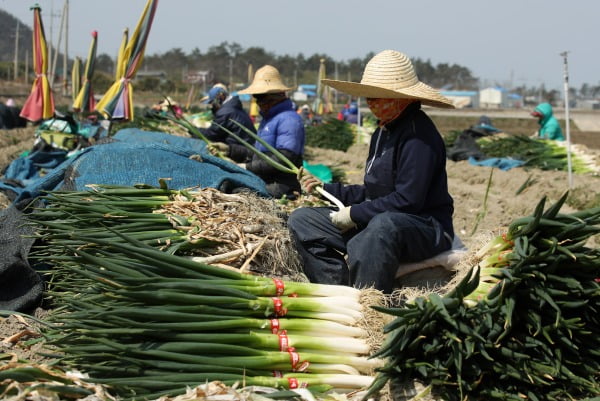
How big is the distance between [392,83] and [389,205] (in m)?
0.59

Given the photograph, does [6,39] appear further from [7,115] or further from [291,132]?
[291,132]

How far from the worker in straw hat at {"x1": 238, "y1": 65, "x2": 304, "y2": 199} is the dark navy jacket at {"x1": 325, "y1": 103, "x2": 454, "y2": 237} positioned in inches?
80.7

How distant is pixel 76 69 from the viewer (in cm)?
1544

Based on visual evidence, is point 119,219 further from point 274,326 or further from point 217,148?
point 217,148

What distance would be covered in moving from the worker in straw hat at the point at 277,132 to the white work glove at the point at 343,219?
1.96 m

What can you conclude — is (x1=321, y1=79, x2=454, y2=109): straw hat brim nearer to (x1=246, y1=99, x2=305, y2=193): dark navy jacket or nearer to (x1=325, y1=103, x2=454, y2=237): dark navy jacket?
(x1=325, y1=103, x2=454, y2=237): dark navy jacket

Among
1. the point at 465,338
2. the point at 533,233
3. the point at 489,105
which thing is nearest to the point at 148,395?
the point at 465,338

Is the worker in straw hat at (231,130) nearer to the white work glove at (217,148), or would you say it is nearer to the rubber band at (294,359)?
the white work glove at (217,148)

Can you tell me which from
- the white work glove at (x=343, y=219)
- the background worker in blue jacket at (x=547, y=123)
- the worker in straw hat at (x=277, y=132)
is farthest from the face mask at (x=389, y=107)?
the background worker in blue jacket at (x=547, y=123)

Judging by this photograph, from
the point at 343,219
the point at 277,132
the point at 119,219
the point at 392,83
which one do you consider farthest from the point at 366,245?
the point at 277,132

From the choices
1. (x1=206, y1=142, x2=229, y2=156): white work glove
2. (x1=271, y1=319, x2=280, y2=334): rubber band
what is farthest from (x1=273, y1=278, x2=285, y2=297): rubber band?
(x1=206, y1=142, x2=229, y2=156): white work glove

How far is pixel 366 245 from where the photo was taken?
3174 mm

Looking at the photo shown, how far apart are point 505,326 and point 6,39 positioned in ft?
515

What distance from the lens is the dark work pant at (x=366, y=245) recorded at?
317 cm
